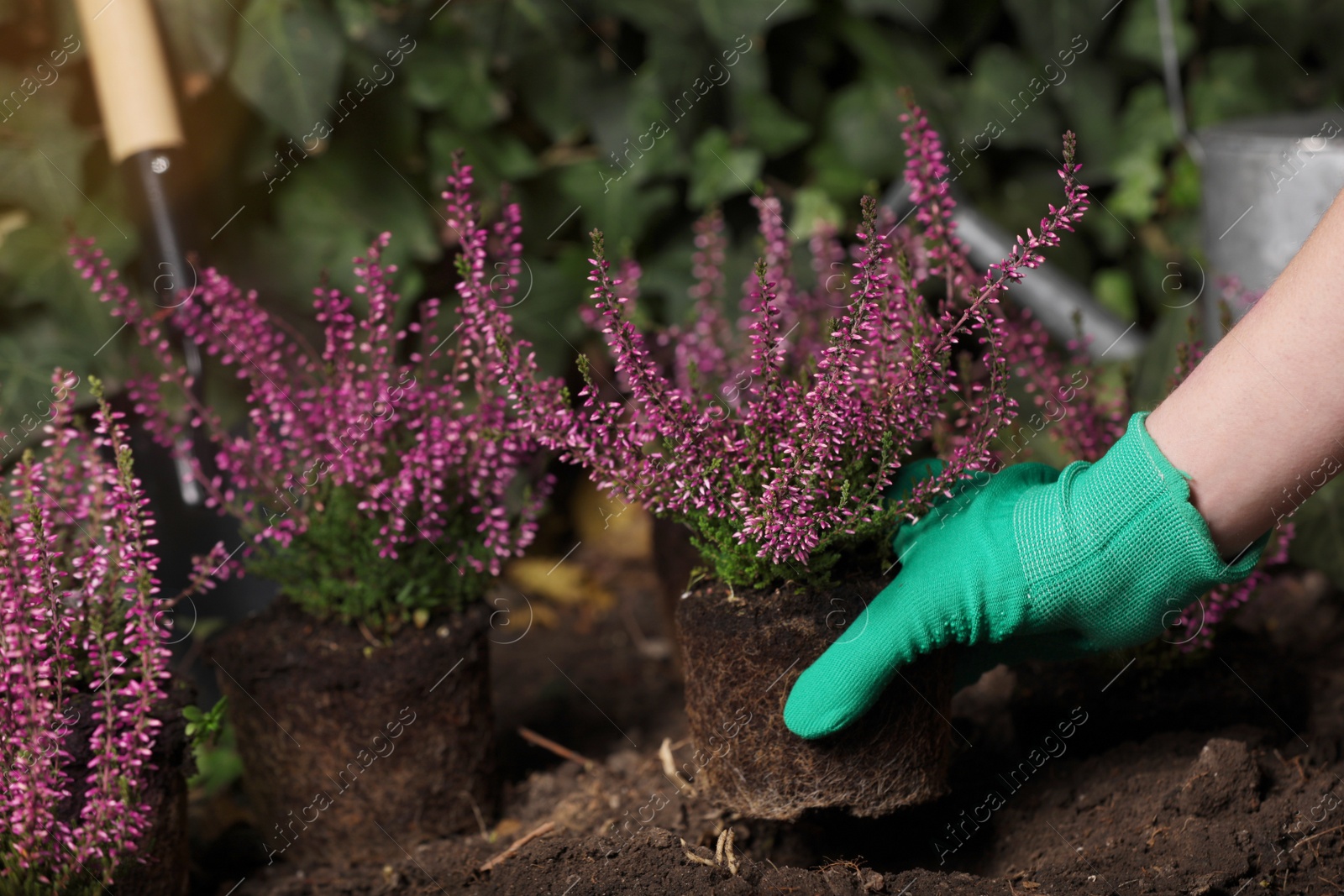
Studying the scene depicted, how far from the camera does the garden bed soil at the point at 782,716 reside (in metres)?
1.29

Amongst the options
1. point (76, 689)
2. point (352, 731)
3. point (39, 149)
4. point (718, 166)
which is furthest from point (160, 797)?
point (718, 166)

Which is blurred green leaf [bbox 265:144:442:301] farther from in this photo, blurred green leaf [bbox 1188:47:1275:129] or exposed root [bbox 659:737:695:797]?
blurred green leaf [bbox 1188:47:1275:129]

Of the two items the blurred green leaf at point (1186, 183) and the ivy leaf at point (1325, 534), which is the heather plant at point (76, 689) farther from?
the blurred green leaf at point (1186, 183)

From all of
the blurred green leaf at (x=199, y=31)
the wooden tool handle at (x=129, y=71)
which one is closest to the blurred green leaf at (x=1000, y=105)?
the blurred green leaf at (x=199, y=31)

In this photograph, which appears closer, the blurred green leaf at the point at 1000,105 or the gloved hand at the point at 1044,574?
the gloved hand at the point at 1044,574

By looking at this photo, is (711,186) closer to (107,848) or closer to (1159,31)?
(1159,31)

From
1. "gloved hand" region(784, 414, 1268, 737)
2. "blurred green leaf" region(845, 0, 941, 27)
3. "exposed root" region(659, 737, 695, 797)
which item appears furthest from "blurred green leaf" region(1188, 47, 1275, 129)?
"exposed root" region(659, 737, 695, 797)

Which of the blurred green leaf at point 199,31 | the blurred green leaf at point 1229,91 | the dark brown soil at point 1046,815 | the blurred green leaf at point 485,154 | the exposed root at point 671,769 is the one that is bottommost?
the dark brown soil at point 1046,815

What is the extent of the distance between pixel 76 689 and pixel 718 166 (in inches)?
72.8

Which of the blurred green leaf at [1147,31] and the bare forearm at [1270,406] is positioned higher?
the blurred green leaf at [1147,31]

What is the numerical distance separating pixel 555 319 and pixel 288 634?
121 centimetres

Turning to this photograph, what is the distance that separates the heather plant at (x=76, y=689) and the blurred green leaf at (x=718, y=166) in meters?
1.62

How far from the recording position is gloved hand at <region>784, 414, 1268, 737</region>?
1222mm

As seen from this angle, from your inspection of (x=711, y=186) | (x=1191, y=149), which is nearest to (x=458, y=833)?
(x=711, y=186)
